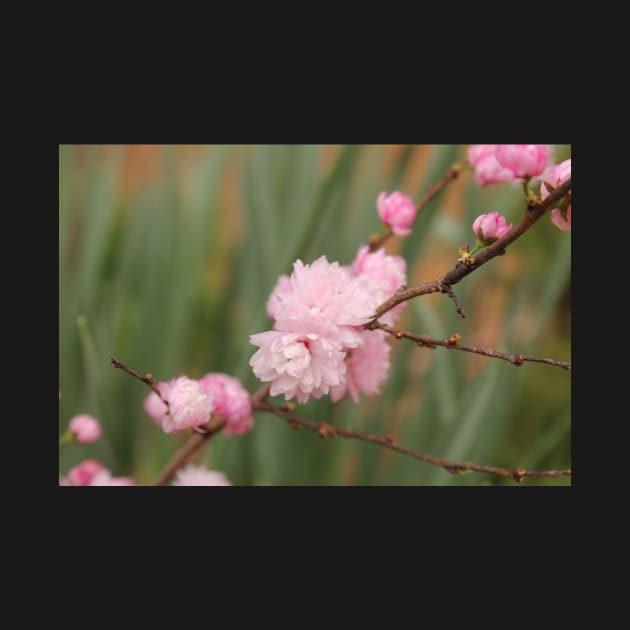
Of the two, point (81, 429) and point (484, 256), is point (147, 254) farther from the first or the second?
point (484, 256)

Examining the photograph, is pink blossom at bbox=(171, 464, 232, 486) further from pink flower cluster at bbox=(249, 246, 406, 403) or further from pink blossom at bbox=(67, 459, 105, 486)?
pink flower cluster at bbox=(249, 246, 406, 403)

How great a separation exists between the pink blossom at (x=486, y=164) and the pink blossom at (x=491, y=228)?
0.39ft

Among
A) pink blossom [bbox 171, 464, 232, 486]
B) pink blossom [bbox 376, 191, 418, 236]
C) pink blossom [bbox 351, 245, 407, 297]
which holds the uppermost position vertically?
pink blossom [bbox 376, 191, 418, 236]

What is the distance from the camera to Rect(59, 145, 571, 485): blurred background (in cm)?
A: 60

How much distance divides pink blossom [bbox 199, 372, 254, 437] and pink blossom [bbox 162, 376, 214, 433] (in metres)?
0.02

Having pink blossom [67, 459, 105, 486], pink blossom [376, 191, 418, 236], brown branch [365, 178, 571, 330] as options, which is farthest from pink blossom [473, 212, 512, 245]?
pink blossom [67, 459, 105, 486]

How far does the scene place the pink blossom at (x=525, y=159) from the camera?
0.98ft

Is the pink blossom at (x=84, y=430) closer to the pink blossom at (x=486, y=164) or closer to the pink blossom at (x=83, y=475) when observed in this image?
the pink blossom at (x=83, y=475)

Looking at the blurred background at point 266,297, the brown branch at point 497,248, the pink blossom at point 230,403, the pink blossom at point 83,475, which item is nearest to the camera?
the brown branch at point 497,248

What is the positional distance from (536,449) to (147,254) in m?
0.53

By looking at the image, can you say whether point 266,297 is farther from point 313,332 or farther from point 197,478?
point 313,332

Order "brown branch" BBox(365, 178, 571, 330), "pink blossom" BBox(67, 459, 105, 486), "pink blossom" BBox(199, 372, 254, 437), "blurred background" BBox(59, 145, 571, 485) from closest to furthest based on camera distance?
"brown branch" BBox(365, 178, 571, 330) → "pink blossom" BBox(199, 372, 254, 437) → "pink blossom" BBox(67, 459, 105, 486) → "blurred background" BBox(59, 145, 571, 485)

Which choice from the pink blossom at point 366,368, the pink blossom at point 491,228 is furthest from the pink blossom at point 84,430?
the pink blossom at point 491,228

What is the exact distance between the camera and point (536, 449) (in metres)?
0.71
